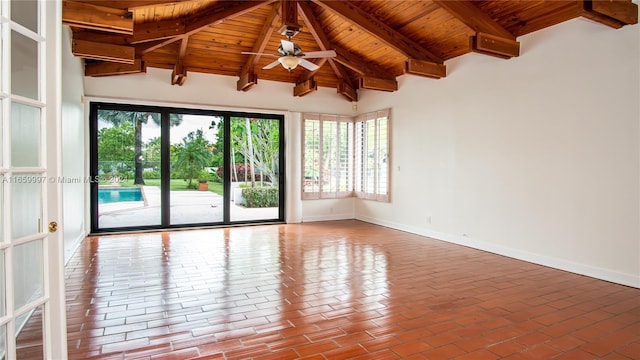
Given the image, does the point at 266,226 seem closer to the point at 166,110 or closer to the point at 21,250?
the point at 166,110

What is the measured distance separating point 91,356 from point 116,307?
858 mm

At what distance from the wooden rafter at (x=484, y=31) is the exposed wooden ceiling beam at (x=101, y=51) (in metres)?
3.91

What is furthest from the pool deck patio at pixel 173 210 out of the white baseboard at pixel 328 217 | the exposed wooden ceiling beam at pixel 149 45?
the exposed wooden ceiling beam at pixel 149 45

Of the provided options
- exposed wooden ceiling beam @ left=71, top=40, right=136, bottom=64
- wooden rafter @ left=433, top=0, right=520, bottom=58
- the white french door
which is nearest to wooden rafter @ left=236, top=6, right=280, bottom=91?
exposed wooden ceiling beam @ left=71, top=40, right=136, bottom=64

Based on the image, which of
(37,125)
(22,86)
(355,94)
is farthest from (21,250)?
(355,94)

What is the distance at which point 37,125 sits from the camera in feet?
6.34

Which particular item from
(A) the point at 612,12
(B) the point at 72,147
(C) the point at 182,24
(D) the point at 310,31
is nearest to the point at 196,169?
(B) the point at 72,147

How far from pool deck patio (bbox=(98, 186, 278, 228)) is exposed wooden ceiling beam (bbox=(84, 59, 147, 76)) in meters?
1.96

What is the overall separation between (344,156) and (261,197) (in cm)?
198

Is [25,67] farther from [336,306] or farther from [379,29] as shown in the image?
[379,29]

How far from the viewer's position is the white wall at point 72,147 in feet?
14.9

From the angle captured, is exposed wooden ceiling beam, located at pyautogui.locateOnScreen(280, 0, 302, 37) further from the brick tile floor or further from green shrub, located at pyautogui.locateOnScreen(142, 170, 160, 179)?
green shrub, located at pyautogui.locateOnScreen(142, 170, 160, 179)

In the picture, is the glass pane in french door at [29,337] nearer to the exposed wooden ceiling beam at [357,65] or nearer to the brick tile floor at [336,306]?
the brick tile floor at [336,306]

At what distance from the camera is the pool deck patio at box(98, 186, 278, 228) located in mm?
6672
